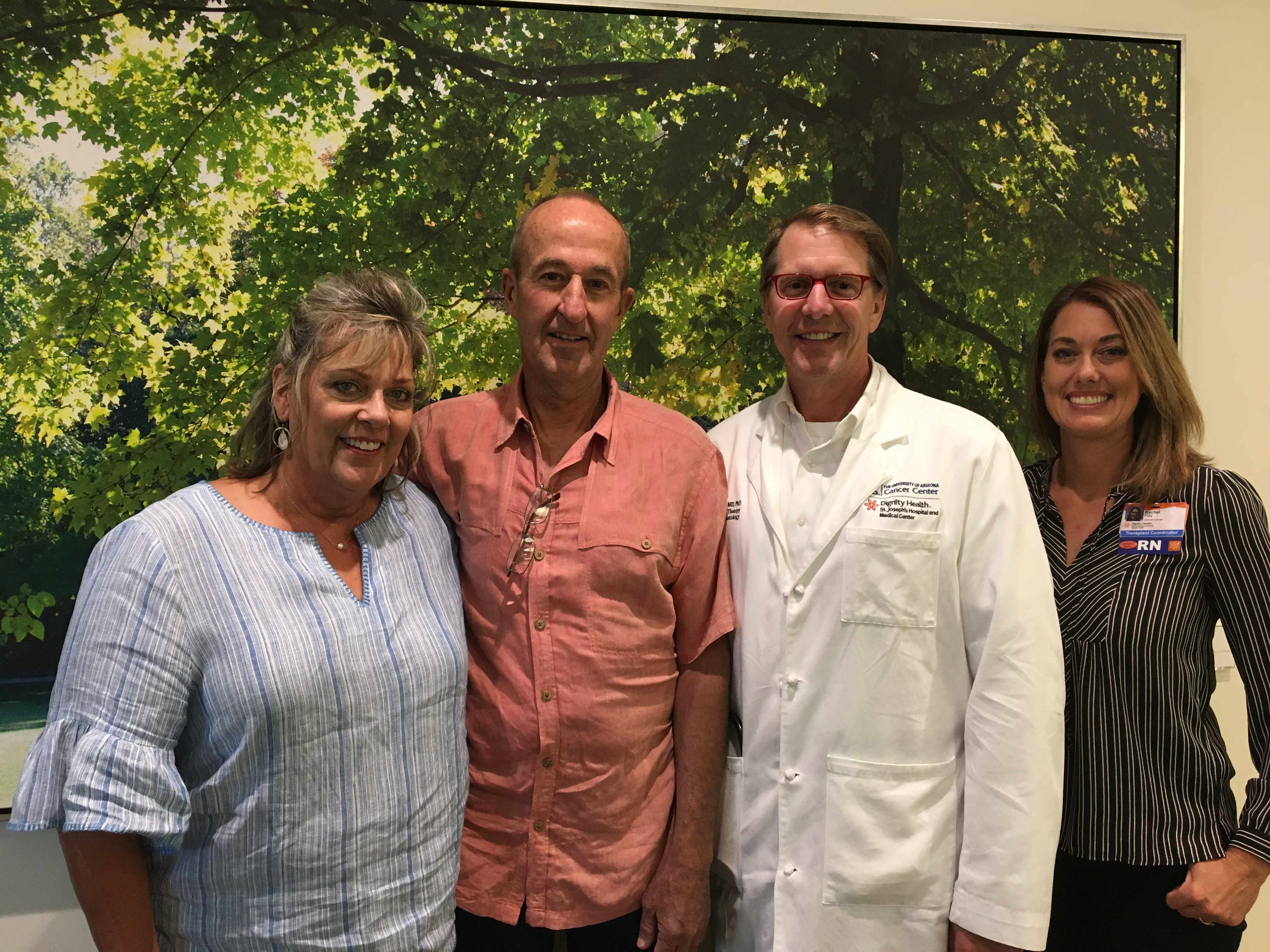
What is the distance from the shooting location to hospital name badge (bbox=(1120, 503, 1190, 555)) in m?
1.63

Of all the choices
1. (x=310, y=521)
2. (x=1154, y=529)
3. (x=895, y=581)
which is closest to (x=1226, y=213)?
(x=1154, y=529)

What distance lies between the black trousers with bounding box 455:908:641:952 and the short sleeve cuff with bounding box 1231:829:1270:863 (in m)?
1.17

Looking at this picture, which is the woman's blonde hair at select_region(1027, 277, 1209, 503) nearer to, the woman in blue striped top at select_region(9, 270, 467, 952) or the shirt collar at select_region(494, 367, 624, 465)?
the shirt collar at select_region(494, 367, 624, 465)

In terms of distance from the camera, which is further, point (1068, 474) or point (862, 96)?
point (862, 96)

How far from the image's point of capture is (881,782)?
156cm

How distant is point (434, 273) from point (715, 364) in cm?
75

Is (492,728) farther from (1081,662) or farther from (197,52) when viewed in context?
(197,52)

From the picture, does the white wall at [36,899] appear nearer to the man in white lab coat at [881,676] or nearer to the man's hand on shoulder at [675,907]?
the man's hand on shoulder at [675,907]

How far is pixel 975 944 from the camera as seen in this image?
5.04 ft

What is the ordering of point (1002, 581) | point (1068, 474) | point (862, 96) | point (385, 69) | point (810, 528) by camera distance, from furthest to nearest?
point (862, 96) → point (385, 69) → point (1068, 474) → point (810, 528) → point (1002, 581)

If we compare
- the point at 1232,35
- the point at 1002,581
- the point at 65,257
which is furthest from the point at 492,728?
the point at 1232,35

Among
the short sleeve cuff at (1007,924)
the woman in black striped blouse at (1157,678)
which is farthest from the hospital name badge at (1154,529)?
the short sleeve cuff at (1007,924)

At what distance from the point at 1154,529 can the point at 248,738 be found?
5.53 ft

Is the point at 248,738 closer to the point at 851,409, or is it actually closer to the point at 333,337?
the point at 333,337
